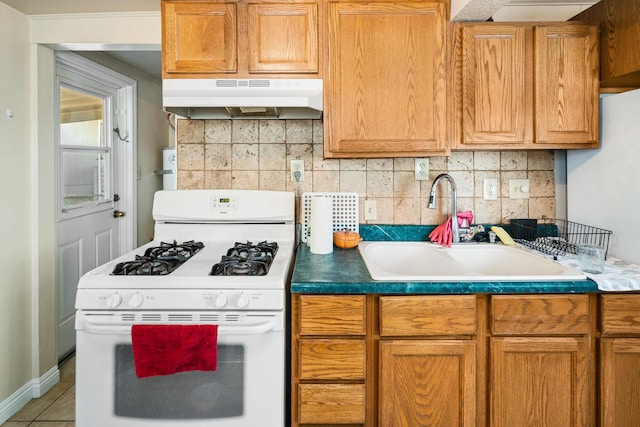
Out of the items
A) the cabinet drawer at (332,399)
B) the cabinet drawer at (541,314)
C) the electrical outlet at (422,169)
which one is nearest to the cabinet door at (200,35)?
the electrical outlet at (422,169)

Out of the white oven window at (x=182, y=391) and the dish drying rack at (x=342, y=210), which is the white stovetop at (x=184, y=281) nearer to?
the white oven window at (x=182, y=391)

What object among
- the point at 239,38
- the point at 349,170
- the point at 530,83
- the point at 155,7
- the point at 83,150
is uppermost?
the point at 155,7

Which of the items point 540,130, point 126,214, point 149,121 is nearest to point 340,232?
point 540,130

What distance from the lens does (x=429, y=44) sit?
5.61ft

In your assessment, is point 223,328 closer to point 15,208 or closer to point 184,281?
point 184,281

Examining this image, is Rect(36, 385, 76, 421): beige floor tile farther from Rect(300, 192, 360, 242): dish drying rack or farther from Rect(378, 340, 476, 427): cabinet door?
Rect(378, 340, 476, 427): cabinet door

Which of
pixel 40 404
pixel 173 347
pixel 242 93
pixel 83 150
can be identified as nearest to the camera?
pixel 173 347

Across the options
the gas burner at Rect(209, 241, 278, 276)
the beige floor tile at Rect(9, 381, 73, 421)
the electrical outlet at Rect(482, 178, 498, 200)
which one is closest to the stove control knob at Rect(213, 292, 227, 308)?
the gas burner at Rect(209, 241, 278, 276)

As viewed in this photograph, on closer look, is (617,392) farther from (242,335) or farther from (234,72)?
(234,72)

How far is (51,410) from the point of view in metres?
2.11

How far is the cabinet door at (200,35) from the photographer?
5.56ft

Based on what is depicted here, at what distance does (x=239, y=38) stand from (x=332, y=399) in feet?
5.09

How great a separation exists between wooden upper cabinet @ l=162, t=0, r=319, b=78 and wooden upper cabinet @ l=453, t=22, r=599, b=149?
2.37 feet

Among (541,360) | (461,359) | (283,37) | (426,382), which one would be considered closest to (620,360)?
(541,360)
